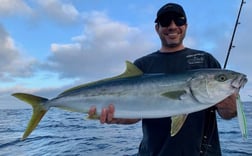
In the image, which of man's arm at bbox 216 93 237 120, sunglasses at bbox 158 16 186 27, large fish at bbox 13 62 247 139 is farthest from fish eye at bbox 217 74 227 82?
sunglasses at bbox 158 16 186 27

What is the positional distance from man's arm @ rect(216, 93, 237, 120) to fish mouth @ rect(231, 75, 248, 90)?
113 mm

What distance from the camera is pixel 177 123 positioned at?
12.1 feet

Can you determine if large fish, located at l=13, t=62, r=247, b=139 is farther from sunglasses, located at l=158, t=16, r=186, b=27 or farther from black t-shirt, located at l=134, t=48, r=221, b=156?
sunglasses, located at l=158, t=16, r=186, b=27

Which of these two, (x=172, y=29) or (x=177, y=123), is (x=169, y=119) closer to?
(x=177, y=123)

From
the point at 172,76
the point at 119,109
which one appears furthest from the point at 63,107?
the point at 172,76

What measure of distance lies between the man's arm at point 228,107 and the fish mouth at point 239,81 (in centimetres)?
11

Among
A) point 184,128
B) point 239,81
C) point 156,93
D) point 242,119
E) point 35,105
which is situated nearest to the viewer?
point 242,119

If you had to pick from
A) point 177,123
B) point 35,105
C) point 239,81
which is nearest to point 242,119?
point 239,81

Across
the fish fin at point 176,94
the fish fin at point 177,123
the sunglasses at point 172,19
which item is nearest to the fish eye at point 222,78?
the fish fin at point 176,94

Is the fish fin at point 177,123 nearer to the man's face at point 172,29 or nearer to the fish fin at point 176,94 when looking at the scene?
the fish fin at point 176,94

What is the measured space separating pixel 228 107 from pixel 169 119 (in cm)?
66

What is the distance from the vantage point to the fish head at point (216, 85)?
365 cm

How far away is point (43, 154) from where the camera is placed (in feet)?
38.1

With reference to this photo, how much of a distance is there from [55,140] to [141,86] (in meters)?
11.3
